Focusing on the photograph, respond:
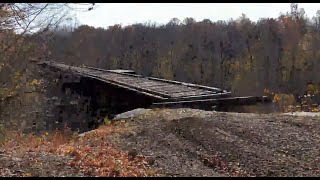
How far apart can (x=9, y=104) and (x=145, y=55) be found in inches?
2202

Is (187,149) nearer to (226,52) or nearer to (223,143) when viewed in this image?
(223,143)

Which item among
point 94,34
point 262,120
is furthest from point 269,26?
point 262,120

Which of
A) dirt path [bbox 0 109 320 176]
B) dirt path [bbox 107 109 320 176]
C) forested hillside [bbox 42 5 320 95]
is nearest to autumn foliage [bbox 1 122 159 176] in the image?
dirt path [bbox 0 109 320 176]

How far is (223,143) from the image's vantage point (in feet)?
26.7

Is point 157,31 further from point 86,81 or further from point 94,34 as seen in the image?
point 86,81

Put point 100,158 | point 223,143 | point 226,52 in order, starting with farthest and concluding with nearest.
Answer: point 226,52
point 223,143
point 100,158

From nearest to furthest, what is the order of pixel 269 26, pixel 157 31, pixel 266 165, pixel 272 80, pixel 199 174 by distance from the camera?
1. pixel 199 174
2. pixel 266 165
3. pixel 272 80
4. pixel 269 26
5. pixel 157 31

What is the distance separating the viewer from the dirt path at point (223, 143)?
7.09 metres

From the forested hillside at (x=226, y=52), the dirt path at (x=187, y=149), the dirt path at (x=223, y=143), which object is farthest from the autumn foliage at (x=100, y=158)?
the forested hillside at (x=226, y=52)

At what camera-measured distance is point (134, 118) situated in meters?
9.88

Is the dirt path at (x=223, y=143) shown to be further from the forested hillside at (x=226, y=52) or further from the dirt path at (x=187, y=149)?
the forested hillside at (x=226, y=52)

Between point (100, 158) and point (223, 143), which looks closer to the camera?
point (100, 158)

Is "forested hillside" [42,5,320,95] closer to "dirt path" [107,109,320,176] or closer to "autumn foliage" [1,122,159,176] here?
"dirt path" [107,109,320,176]

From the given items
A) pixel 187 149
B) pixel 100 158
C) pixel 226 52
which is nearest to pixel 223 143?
pixel 187 149
